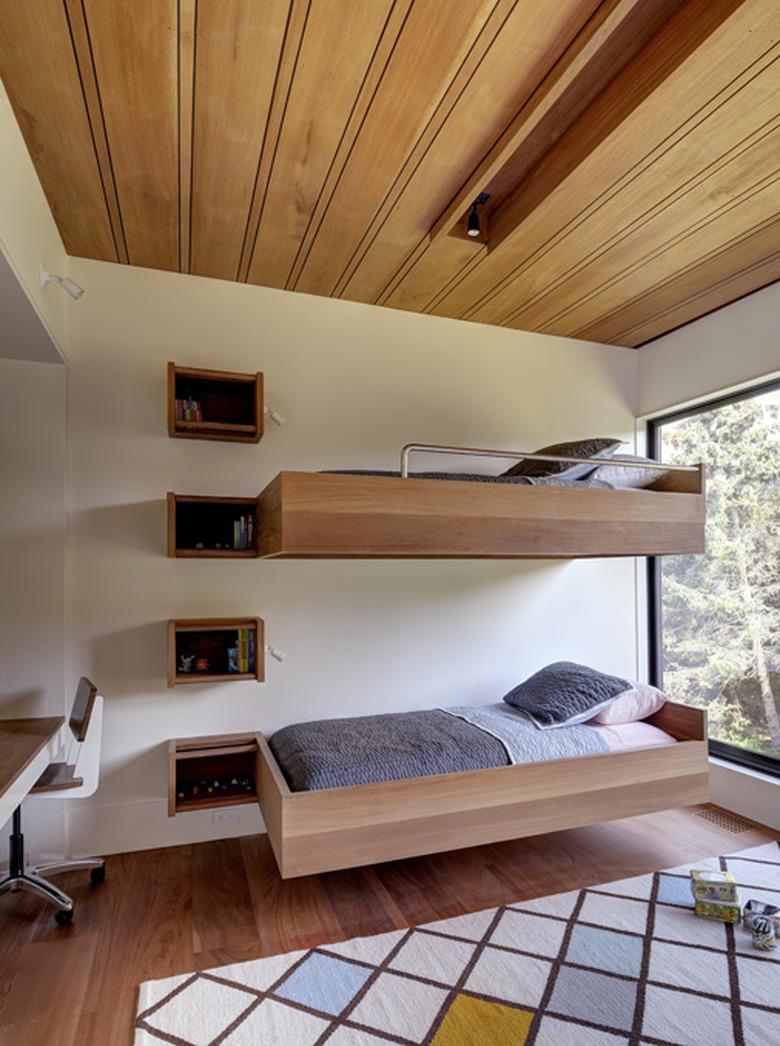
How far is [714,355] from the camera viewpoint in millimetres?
3232

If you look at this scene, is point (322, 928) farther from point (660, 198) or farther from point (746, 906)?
point (660, 198)

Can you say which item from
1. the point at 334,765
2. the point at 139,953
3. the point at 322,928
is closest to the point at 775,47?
the point at 334,765

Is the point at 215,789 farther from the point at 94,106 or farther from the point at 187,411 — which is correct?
the point at 94,106

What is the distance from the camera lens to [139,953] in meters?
1.92

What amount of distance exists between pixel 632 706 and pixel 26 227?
315 centimetres

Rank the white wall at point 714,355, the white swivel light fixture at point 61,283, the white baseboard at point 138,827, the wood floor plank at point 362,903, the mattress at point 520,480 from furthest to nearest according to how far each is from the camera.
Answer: the white wall at point 714,355
the white baseboard at point 138,827
the mattress at point 520,480
the white swivel light fixture at point 61,283
the wood floor plank at point 362,903

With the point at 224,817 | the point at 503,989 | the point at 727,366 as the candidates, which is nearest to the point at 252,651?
the point at 224,817

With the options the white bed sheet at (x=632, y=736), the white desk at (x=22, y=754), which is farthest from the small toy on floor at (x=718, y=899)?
the white desk at (x=22, y=754)

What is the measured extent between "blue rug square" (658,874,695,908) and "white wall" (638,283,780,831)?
2.69 ft

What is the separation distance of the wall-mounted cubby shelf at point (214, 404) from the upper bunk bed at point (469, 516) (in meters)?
0.43

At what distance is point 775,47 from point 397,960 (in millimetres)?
2830

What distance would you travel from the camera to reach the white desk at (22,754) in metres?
1.66

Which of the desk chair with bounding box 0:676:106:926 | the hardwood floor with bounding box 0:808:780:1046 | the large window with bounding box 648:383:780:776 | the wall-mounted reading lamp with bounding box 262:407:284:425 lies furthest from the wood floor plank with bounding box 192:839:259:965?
the large window with bounding box 648:383:780:776

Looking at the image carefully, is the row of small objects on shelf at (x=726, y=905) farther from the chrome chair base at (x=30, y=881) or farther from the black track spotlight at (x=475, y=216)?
the black track spotlight at (x=475, y=216)
